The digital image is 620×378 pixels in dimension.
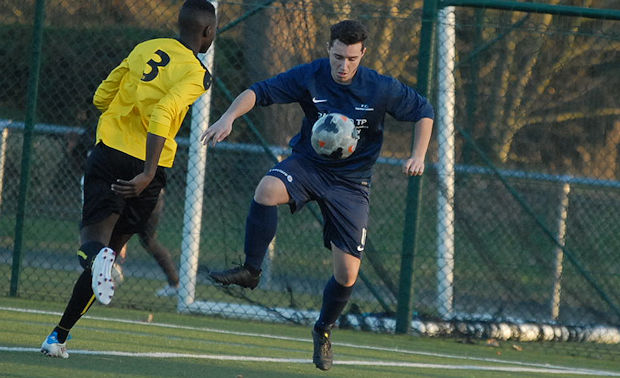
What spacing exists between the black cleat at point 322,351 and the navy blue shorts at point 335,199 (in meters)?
0.51

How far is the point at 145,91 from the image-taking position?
5.43 meters

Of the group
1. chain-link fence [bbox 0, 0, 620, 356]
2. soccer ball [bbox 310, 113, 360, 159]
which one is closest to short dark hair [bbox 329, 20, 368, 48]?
soccer ball [bbox 310, 113, 360, 159]

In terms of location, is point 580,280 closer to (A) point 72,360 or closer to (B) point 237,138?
(B) point 237,138

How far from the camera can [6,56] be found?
10523mm

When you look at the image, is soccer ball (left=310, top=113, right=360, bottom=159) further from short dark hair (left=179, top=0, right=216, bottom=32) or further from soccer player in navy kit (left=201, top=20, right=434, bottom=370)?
short dark hair (left=179, top=0, right=216, bottom=32)

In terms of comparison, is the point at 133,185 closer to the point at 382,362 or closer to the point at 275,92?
the point at 275,92

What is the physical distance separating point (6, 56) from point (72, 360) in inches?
224

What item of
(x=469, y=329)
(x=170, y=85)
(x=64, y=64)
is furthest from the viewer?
(x=64, y=64)

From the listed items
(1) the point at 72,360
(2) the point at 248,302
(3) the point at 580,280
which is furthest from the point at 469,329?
(1) the point at 72,360

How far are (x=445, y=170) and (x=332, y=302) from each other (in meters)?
2.86

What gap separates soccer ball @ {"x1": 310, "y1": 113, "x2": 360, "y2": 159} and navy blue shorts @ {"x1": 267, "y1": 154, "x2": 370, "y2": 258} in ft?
0.55

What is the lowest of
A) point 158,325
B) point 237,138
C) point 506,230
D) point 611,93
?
point 158,325

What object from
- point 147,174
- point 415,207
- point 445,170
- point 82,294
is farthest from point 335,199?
point 445,170

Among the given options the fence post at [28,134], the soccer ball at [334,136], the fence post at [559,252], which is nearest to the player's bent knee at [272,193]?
the soccer ball at [334,136]
